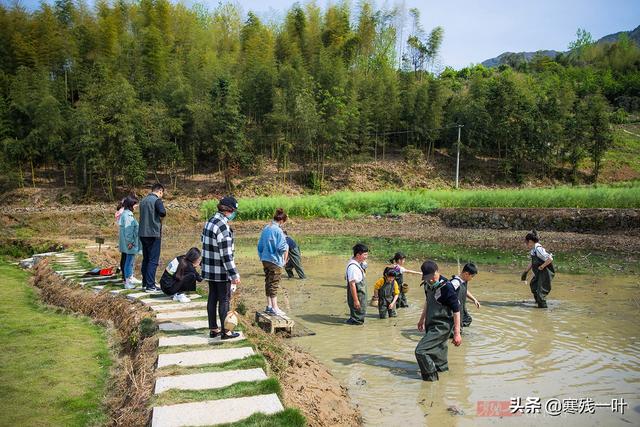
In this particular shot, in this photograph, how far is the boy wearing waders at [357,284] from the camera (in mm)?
7387

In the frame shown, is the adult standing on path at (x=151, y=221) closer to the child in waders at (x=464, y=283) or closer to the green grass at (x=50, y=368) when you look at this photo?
the green grass at (x=50, y=368)

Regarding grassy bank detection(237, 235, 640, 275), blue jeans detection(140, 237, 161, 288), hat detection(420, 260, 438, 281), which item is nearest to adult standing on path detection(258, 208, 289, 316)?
blue jeans detection(140, 237, 161, 288)

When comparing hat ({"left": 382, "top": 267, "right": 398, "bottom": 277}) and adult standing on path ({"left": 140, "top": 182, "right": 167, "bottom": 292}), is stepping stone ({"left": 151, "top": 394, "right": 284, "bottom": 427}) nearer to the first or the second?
adult standing on path ({"left": 140, "top": 182, "right": 167, "bottom": 292})

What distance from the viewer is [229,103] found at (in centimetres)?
3114

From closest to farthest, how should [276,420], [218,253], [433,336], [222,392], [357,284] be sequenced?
[276,420], [222,392], [218,253], [433,336], [357,284]

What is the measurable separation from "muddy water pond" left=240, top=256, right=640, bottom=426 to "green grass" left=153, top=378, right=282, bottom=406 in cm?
110

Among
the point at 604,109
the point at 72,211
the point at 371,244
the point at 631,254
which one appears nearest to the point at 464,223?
the point at 371,244

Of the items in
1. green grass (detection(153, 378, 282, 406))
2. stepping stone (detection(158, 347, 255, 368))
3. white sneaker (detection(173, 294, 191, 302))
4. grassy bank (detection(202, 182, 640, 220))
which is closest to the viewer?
green grass (detection(153, 378, 282, 406))

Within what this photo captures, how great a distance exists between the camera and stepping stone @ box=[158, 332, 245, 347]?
17.0ft

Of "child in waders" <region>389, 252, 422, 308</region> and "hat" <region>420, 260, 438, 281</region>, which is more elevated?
"hat" <region>420, 260, 438, 281</region>

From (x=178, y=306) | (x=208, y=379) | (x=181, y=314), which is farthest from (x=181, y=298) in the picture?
(x=208, y=379)

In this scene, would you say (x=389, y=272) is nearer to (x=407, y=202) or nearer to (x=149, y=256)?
(x=149, y=256)

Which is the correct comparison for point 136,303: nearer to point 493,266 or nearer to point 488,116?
point 493,266

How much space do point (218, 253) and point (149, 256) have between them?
9.84 ft
